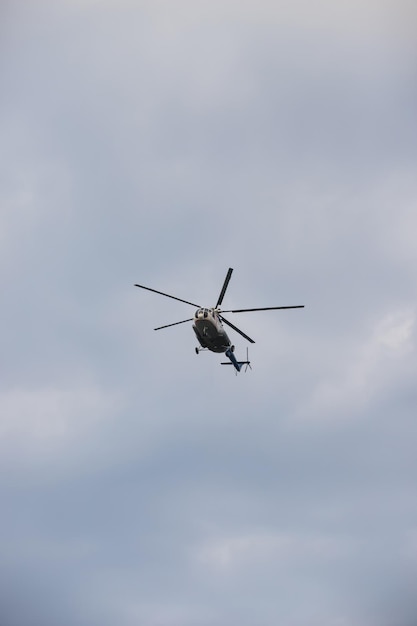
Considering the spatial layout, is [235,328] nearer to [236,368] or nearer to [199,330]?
[199,330]

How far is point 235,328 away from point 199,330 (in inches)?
220

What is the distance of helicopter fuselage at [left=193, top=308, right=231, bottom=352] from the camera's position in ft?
371

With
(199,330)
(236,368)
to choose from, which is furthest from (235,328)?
(236,368)

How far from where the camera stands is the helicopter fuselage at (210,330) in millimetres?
112938

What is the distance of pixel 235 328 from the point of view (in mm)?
117812

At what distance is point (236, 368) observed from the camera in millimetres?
130125

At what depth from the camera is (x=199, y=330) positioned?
115 meters

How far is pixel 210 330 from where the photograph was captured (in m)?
115

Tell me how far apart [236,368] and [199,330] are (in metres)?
17.3

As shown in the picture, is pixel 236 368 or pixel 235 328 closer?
pixel 235 328

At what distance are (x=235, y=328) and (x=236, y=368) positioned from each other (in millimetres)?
13652

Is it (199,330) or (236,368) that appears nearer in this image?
(199,330)
